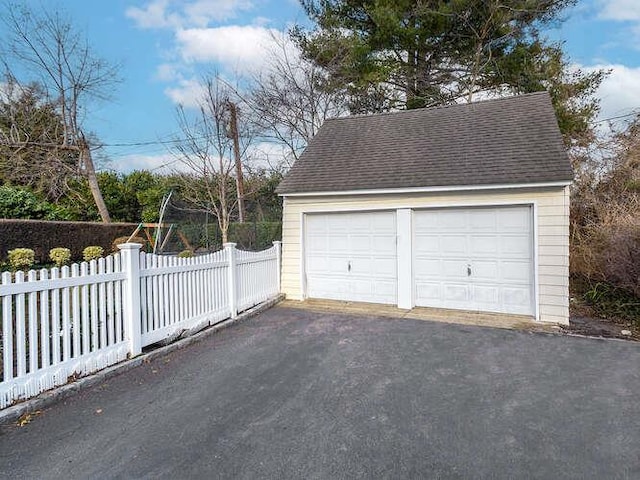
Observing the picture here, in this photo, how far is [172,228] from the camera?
1420 cm

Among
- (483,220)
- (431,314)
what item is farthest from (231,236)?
(483,220)

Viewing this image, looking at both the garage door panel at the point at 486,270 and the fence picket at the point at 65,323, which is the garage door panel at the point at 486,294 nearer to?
the garage door panel at the point at 486,270

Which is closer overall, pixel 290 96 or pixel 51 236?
pixel 51 236

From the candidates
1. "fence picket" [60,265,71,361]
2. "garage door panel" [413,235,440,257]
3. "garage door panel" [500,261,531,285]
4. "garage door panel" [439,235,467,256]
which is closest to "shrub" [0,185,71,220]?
"fence picket" [60,265,71,361]

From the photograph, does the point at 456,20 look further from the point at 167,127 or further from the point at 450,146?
the point at 167,127

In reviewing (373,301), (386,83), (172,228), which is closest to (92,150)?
(172,228)

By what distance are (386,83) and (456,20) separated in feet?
9.88

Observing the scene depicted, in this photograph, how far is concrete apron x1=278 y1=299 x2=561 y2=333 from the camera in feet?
21.2

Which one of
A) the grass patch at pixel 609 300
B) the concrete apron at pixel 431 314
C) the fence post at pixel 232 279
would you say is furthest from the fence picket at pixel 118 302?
the grass patch at pixel 609 300

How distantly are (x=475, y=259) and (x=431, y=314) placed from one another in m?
1.29

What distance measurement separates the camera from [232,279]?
661cm

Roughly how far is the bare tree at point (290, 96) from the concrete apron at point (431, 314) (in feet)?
32.2

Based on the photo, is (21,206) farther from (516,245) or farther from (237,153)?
(516,245)

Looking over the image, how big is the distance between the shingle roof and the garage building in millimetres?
24
